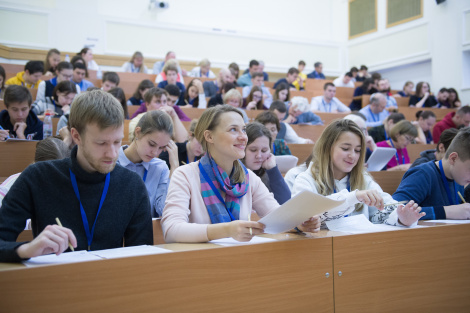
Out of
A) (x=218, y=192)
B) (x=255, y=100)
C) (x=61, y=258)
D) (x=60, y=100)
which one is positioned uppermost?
(x=255, y=100)

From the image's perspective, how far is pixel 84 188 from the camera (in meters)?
1.41

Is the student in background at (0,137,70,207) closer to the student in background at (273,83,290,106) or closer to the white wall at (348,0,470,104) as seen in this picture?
the student in background at (273,83,290,106)

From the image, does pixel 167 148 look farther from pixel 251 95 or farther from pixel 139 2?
pixel 139 2

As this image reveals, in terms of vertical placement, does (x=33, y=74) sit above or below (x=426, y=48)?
below

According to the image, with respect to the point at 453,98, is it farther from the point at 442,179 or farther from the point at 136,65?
the point at 442,179

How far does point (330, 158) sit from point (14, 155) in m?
2.02

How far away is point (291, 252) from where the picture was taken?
4.18 feet

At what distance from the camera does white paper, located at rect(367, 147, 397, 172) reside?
3.80 m

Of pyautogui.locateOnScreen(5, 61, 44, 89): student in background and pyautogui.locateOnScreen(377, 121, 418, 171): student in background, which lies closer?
pyautogui.locateOnScreen(377, 121, 418, 171): student in background

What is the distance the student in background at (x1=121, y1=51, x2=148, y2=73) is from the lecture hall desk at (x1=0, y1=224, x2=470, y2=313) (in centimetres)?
658

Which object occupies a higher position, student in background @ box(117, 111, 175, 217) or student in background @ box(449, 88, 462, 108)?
student in background @ box(449, 88, 462, 108)

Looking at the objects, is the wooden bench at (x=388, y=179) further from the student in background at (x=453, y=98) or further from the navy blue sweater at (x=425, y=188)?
the student in background at (x=453, y=98)

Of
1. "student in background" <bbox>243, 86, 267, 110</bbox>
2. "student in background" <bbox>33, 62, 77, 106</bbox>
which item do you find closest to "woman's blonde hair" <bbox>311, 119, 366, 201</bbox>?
"student in background" <bbox>33, 62, 77, 106</bbox>

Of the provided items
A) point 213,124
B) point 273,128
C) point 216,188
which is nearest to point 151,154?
point 213,124
